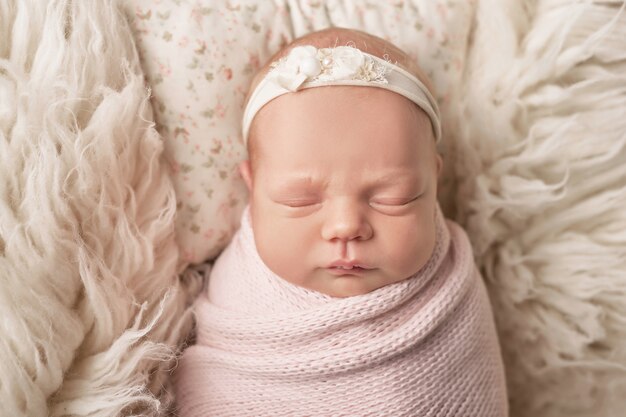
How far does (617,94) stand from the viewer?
916 millimetres

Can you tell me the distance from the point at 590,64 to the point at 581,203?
0.21m

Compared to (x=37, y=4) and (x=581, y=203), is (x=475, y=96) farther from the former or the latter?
(x=37, y=4)

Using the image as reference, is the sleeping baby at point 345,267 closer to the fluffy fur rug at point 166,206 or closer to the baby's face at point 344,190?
the baby's face at point 344,190

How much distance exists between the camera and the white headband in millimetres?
798

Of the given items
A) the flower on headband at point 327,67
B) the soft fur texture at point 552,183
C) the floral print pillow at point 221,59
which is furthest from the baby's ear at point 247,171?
the soft fur texture at point 552,183

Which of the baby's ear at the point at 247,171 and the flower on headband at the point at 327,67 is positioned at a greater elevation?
the flower on headband at the point at 327,67

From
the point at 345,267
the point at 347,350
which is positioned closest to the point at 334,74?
the point at 345,267

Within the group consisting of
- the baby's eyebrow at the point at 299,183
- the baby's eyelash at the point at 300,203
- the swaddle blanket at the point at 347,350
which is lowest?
the swaddle blanket at the point at 347,350

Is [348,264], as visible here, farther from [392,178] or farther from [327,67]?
[327,67]

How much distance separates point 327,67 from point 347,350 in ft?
1.22

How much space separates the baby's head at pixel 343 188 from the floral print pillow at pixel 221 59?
5.4 inches

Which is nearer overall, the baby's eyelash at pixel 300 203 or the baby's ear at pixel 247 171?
the baby's eyelash at pixel 300 203

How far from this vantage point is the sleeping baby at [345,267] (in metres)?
0.78

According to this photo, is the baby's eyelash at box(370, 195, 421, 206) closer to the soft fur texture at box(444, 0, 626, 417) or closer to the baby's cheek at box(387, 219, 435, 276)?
the baby's cheek at box(387, 219, 435, 276)
